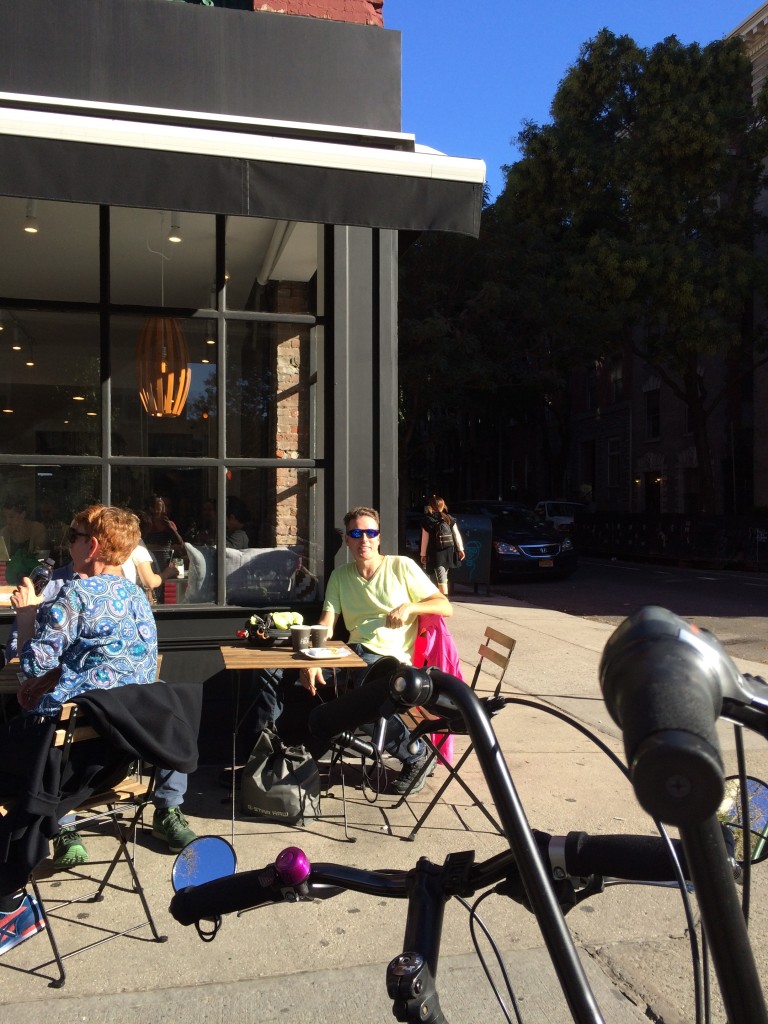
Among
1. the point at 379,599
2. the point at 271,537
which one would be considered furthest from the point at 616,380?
the point at 379,599

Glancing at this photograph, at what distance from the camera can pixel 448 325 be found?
22.6m

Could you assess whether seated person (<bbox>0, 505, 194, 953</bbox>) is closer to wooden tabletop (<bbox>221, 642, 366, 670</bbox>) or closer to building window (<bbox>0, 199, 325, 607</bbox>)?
wooden tabletop (<bbox>221, 642, 366, 670</bbox>)

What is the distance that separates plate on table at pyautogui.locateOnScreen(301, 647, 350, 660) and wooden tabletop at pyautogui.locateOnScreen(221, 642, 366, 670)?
0.04 feet

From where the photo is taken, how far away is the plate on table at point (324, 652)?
477 centimetres

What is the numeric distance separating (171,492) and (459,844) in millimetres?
2828

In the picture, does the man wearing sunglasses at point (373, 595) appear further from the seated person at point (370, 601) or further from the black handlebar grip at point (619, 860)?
the black handlebar grip at point (619, 860)

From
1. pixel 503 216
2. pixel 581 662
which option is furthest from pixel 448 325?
pixel 581 662

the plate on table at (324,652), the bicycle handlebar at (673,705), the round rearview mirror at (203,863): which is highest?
the bicycle handlebar at (673,705)

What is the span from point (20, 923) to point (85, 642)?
40.9 inches

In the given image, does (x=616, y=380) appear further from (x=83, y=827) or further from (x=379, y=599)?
(x=83, y=827)

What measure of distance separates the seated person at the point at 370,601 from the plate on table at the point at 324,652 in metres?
0.33

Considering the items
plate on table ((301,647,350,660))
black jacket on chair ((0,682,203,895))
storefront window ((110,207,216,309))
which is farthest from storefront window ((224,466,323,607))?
black jacket on chair ((0,682,203,895))

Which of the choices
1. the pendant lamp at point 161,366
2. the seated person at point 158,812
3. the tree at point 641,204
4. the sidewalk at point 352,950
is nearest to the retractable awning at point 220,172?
the pendant lamp at point 161,366

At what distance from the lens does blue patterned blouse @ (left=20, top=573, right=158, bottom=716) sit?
3.60 meters
